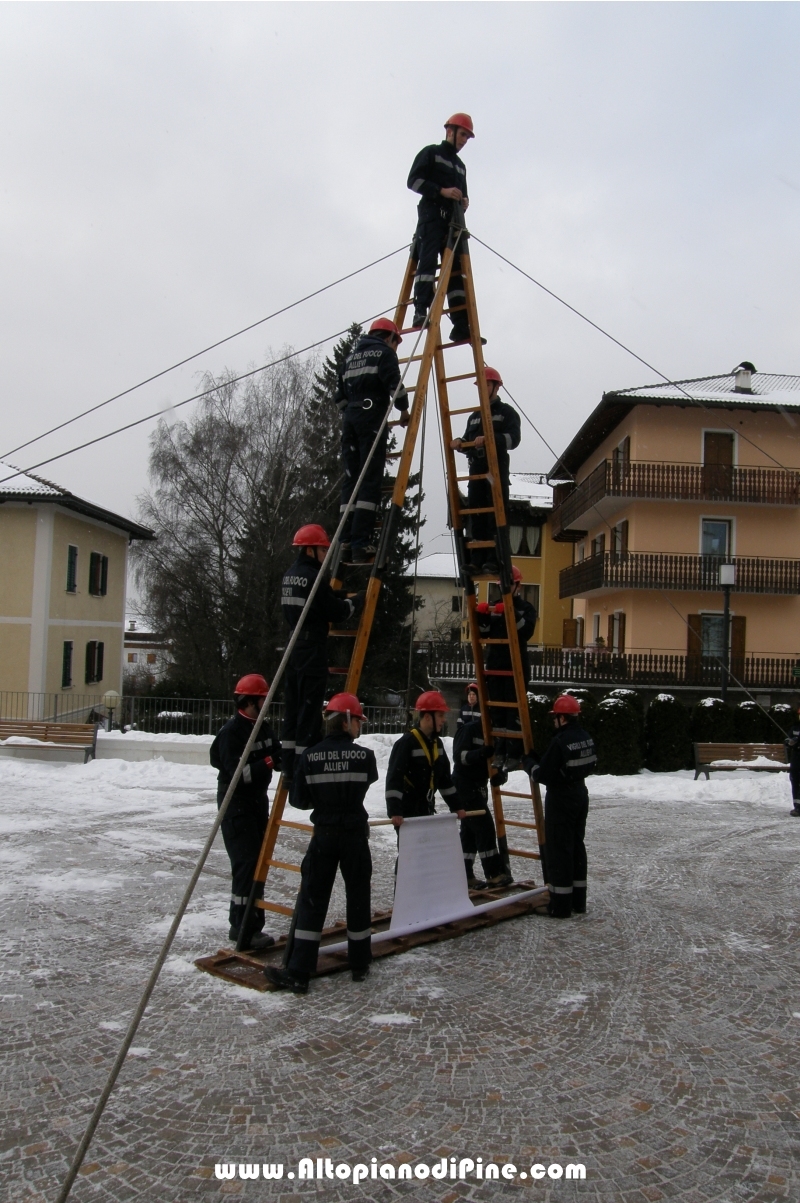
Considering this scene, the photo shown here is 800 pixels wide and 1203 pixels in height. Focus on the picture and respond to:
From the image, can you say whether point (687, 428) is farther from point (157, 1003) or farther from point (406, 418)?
point (157, 1003)

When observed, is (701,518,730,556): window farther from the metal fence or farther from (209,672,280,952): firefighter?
(209,672,280,952): firefighter

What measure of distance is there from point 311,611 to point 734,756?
43.4 ft

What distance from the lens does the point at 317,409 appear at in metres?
32.9

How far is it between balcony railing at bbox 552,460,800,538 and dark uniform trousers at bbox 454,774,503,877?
72.3ft

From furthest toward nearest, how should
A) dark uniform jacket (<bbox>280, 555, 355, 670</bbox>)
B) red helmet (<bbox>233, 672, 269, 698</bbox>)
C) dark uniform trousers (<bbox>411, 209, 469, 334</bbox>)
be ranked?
dark uniform trousers (<bbox>411, 209, 469, 334</bbox>), red helmet (<bbox>233, 672, 269, 698</bbox>), dark uniform jacket (<bbox>280, 555, 355, 670</bbox>)

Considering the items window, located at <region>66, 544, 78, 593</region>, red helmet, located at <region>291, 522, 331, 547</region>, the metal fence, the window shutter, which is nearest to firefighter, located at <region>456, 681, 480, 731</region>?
red helmet, located at <region>291, 522, 331, 547</region>

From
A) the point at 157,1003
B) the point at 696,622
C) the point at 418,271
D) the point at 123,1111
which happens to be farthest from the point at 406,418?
the point at 696,622

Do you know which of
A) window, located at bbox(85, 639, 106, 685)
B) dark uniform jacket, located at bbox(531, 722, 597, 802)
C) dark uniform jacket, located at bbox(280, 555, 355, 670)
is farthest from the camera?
window, located at bbox(85, 639, 106, 685)

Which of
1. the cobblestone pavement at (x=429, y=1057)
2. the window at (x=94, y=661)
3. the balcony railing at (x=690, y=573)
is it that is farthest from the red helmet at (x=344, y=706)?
the window at (x=94, y=661)

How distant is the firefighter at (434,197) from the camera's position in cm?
744

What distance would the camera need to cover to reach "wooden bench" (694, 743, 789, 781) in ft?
54.5

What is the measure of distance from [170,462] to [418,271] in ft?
91.5

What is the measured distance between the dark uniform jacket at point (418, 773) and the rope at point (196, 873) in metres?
1.48

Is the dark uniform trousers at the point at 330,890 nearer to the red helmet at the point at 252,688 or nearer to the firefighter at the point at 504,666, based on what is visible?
the red helmet at the point at 252,688
